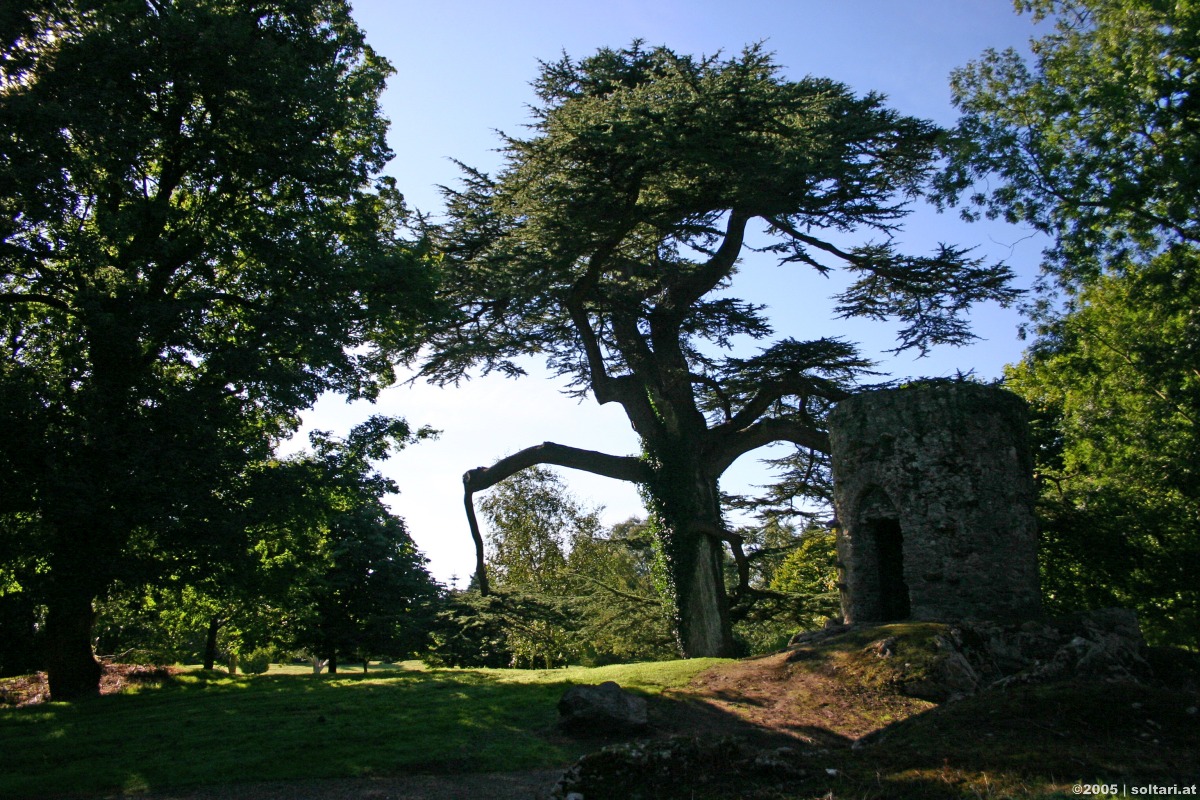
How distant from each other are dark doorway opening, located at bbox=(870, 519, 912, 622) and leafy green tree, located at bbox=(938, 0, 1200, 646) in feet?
17.2

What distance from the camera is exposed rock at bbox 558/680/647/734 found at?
375 inches

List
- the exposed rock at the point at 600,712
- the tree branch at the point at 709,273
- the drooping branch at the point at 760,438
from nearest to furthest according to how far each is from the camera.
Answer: the exposed rock at the point at 600,712 → the drooping branch at the point at 760,438 → the tree branch at the point at 709,273

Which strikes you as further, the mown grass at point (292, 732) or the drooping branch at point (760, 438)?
the drooping branch at point (760, 438)

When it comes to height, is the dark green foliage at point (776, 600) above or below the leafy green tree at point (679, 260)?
below

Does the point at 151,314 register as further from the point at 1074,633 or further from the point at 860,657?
the point at 1074,633

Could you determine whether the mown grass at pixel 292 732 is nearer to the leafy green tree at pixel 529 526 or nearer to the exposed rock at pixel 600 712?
the exposed rock at pixel 600 712

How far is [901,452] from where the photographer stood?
12.7 meters

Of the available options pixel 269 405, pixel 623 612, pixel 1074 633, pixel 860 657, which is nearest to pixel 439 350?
pixel 269 405

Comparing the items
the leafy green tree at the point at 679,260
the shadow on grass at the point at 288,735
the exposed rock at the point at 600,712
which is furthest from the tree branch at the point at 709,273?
the exposed rock at the point at 600,712

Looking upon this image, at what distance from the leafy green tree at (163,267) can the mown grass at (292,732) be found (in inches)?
68.0

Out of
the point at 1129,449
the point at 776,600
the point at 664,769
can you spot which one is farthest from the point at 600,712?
the point at 1129,449

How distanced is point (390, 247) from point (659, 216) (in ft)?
17.3

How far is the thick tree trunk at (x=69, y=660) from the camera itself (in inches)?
525

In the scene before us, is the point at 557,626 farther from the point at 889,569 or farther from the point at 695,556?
the point at 889,569
